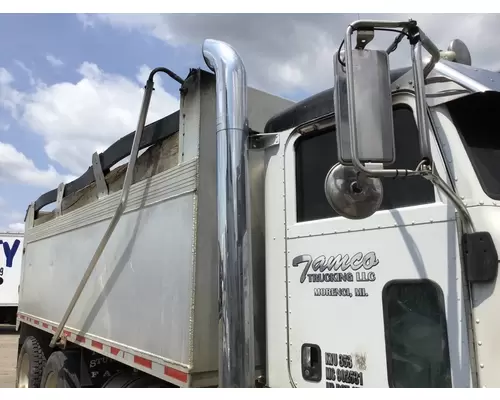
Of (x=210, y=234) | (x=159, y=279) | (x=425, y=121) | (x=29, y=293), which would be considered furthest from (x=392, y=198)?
(x=29, y=293)

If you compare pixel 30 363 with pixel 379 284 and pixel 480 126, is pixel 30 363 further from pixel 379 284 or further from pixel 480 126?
pixel 480 126

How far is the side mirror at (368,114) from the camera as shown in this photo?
155 cm

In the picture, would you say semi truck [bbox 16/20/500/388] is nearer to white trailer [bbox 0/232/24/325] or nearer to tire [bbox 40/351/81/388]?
tire [bbox 40/351/81/388]

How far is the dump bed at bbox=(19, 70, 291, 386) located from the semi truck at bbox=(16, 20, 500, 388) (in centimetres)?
1

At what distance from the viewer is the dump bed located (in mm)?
2490

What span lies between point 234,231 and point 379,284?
71cm

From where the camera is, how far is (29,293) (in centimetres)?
613

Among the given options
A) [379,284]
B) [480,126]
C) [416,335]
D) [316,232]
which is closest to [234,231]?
[316,232]

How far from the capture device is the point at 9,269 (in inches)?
572

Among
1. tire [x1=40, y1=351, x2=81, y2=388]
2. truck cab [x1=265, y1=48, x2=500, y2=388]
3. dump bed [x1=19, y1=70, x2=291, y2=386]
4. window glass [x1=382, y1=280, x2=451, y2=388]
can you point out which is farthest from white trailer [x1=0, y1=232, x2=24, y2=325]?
window glass [x1=382, y1=280, x2=451, y2=388]

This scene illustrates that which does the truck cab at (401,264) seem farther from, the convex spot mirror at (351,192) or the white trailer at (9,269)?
the white trailer at (9,269)

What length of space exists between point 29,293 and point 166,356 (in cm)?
422

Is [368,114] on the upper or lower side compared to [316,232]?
upper

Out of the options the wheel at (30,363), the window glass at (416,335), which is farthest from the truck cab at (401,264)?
the wheel at (30,363)
